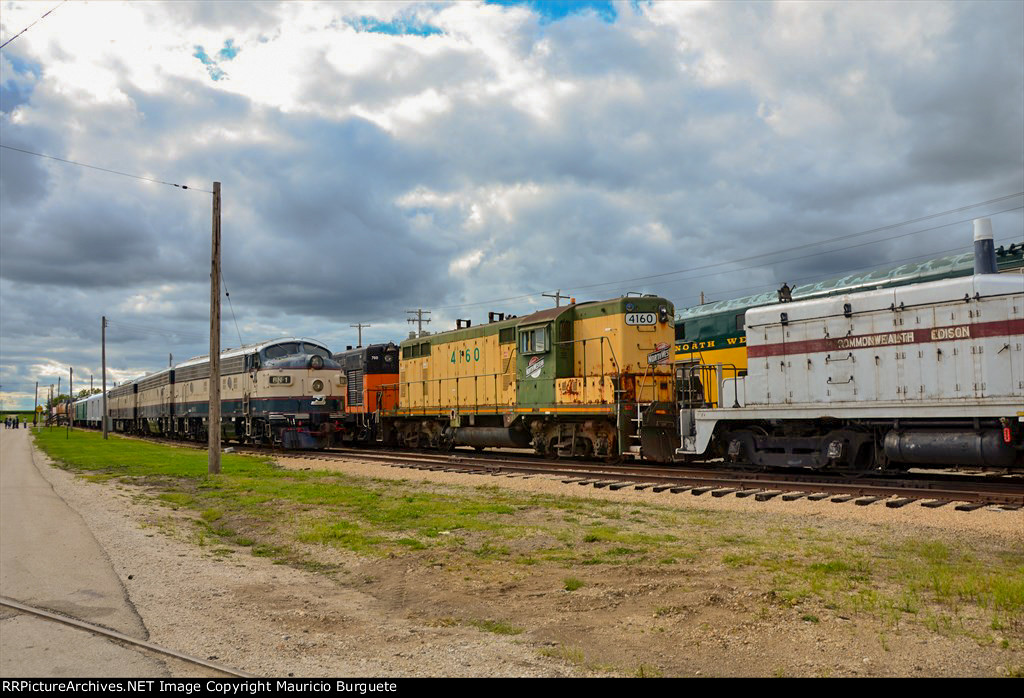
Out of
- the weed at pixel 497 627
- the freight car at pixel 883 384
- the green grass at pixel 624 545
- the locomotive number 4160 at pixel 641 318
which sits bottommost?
the weed at pixel 497 627

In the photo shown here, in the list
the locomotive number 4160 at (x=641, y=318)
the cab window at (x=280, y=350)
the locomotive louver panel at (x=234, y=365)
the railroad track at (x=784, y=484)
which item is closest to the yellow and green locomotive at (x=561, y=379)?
the locomotive number 4160 at (x=641, y=318)

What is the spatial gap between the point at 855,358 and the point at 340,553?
9440 mm

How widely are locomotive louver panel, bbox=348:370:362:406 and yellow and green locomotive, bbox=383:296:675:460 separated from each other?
16.7ft

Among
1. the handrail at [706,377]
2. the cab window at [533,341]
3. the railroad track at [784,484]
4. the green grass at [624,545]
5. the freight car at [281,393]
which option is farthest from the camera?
the freight car at [281,393]

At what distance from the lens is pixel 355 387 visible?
29.1m

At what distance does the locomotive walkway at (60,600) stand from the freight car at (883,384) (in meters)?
10.7

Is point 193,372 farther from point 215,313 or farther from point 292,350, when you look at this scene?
point 215,313

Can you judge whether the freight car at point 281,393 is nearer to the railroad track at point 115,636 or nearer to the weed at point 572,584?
the railroad track at point 115,636

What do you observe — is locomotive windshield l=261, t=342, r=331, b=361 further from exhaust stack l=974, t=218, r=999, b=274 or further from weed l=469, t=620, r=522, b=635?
weed l=469, t=620, r=522, b=635

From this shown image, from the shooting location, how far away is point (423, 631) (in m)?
5.51

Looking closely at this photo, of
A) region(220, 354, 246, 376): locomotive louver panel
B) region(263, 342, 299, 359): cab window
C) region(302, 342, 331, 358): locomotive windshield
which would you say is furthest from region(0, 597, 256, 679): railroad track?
region(220, 354, 246, 376): locomotive louver panel

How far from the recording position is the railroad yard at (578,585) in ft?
15.6

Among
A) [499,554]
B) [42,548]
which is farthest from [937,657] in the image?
[42,548]

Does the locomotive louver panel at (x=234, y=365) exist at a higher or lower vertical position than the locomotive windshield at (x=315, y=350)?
lower
